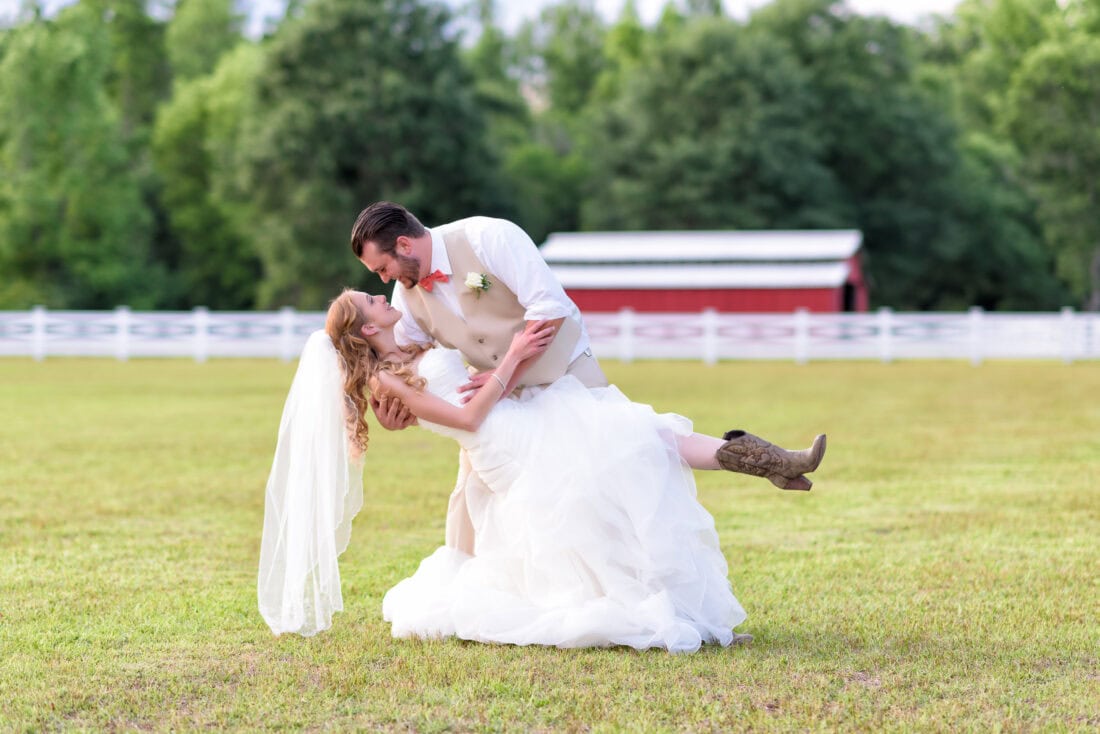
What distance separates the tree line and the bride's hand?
138 feet

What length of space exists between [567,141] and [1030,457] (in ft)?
207

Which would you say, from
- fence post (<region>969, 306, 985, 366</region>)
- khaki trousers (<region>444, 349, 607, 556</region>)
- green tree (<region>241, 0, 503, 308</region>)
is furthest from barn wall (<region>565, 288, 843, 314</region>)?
khaki trousers (<region>444, 349, 607, 556</region>)

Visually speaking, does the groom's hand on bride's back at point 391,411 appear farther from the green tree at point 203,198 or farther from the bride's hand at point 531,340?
the green tree at point 203,198

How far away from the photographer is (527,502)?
530cm

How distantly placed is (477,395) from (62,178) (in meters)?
46.6

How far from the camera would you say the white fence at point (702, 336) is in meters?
30.8

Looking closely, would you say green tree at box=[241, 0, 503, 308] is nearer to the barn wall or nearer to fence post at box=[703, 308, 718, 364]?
the barn wall

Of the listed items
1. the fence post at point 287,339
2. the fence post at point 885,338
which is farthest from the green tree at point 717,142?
the fence post at point 287,339

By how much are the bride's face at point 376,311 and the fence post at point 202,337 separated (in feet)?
89.9

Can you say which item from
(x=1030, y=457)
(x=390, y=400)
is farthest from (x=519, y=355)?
(x=1030, y=457)

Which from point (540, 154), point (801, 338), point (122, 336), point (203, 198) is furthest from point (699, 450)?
point (540, 154)

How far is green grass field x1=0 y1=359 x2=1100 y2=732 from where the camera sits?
4.29m

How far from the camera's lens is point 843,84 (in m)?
55.2

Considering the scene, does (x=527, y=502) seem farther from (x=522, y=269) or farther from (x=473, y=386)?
(x=522, y=269)
